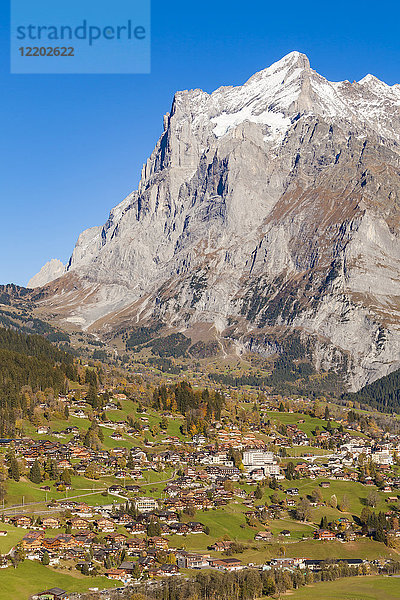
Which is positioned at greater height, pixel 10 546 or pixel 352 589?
pixel 10 546

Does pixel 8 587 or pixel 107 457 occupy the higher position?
pixel 107 457

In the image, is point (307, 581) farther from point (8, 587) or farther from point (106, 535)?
point (8, 587)

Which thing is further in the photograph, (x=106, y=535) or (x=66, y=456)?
(x=66, y=456)

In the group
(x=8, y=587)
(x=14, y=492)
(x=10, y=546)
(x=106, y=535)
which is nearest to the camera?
(x=8, y=587)

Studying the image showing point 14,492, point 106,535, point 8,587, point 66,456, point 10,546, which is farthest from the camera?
point 66,456

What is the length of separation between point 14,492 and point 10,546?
95.6ft

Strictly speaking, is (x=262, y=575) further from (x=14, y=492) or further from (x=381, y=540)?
(x=14, y=492)

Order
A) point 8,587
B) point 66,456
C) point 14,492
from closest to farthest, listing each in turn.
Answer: point 8,587
point 14,492
point 66,456

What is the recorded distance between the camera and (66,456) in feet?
597

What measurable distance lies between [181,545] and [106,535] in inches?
563

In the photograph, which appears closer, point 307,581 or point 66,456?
point 307,581

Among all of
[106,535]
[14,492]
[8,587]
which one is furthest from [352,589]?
[14,492]

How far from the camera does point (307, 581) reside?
13150 cm

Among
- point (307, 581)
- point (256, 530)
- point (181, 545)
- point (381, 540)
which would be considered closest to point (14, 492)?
point (181, 545)
